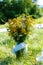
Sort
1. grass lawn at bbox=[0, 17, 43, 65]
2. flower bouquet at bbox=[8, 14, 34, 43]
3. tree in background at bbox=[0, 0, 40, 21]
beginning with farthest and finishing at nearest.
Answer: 1. tree in background at bbox=[0, 0, 40, 21]
2. grass lawn at bbox=[0, 17, 43, 65]
3. flower bouquet at bbox=[8, 14, 34, 43]

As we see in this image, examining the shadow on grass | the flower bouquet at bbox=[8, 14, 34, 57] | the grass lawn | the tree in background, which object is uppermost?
the flower bouquet at bbox=[8, 14, 34, 57]

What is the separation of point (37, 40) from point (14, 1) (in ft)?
30.5

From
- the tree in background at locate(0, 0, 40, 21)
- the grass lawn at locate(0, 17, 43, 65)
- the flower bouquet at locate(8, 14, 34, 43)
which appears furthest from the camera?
the tree in background at locate(0, 0, 40, 21)

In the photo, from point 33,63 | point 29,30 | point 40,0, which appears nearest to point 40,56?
point 33,63

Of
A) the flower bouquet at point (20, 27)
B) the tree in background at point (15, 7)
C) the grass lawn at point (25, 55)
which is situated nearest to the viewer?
the flower bouquet at point (20, 27)

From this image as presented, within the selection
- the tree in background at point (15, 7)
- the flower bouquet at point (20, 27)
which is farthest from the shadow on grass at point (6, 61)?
the tree in background at point (15, 7)

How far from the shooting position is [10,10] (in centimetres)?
2036

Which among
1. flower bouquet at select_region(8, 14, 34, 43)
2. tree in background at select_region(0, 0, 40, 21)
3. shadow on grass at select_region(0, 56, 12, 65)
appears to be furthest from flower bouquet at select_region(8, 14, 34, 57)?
tree in background at select_region(0, 0, 40, 21)

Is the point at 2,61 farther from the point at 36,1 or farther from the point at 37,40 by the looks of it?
the point at 36,1

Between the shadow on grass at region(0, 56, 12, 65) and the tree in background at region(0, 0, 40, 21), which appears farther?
the tree in background at region(0, 0, 40, 21)

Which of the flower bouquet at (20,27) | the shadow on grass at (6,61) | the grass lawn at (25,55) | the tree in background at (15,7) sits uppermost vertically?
the flower bouquet at (20,27)

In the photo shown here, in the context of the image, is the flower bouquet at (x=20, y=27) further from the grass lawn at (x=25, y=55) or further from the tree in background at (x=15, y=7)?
the tree in background at (x=15, y=7)

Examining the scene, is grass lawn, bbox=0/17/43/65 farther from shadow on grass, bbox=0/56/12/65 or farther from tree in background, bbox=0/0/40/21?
tree in background, bbox=0/0/40/21

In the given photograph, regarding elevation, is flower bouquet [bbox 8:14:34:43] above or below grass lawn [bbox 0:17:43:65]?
above
